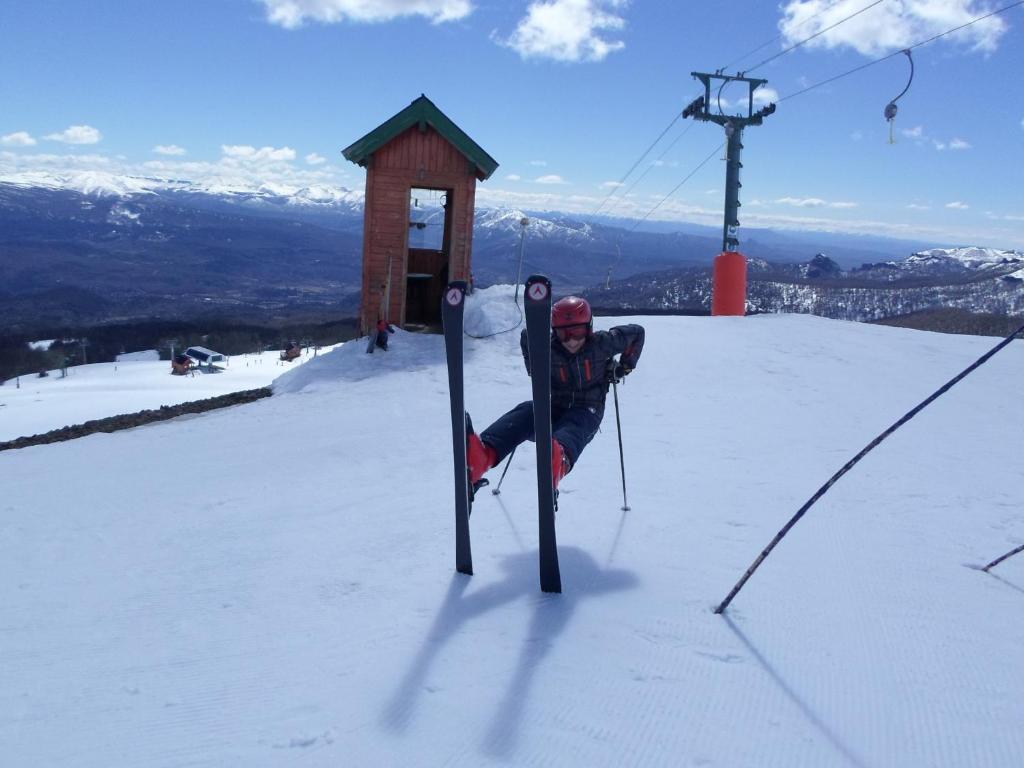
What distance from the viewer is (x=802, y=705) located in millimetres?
2775

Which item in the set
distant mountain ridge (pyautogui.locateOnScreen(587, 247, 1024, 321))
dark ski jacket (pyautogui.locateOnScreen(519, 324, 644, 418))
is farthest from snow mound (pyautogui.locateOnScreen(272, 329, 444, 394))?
distant mountain ridge (pyautogui.locateOnScreen(587, 247, 1024, 321))

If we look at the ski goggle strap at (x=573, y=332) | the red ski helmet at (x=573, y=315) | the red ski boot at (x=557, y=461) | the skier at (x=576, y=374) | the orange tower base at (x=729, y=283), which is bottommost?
the red ski boot at (x=557, y=461)

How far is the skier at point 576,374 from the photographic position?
4.57 m

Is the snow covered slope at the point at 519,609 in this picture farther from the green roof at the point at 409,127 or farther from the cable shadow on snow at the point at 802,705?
the green roof at the point at 409,127

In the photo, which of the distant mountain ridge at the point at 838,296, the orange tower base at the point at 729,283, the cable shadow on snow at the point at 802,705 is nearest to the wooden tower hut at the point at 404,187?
the orange tower base at the point at 729,283

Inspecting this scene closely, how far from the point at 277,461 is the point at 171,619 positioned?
3.70 metres

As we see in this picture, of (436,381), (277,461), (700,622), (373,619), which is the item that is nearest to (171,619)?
(373,619)

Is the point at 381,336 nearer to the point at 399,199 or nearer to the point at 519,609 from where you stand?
the point at 399,199

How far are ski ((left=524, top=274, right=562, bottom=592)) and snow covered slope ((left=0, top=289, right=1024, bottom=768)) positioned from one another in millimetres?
167

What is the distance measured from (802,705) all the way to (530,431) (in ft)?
7.47

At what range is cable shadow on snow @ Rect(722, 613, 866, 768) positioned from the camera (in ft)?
8.23

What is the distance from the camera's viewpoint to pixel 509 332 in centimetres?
1268

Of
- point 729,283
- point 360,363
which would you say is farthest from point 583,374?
point 729,283

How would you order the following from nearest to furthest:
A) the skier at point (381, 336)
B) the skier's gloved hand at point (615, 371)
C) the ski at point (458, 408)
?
the ski at point (458, 408) < the skier's gloved hand at point (615, 371) < the skier at point (381, 336)
